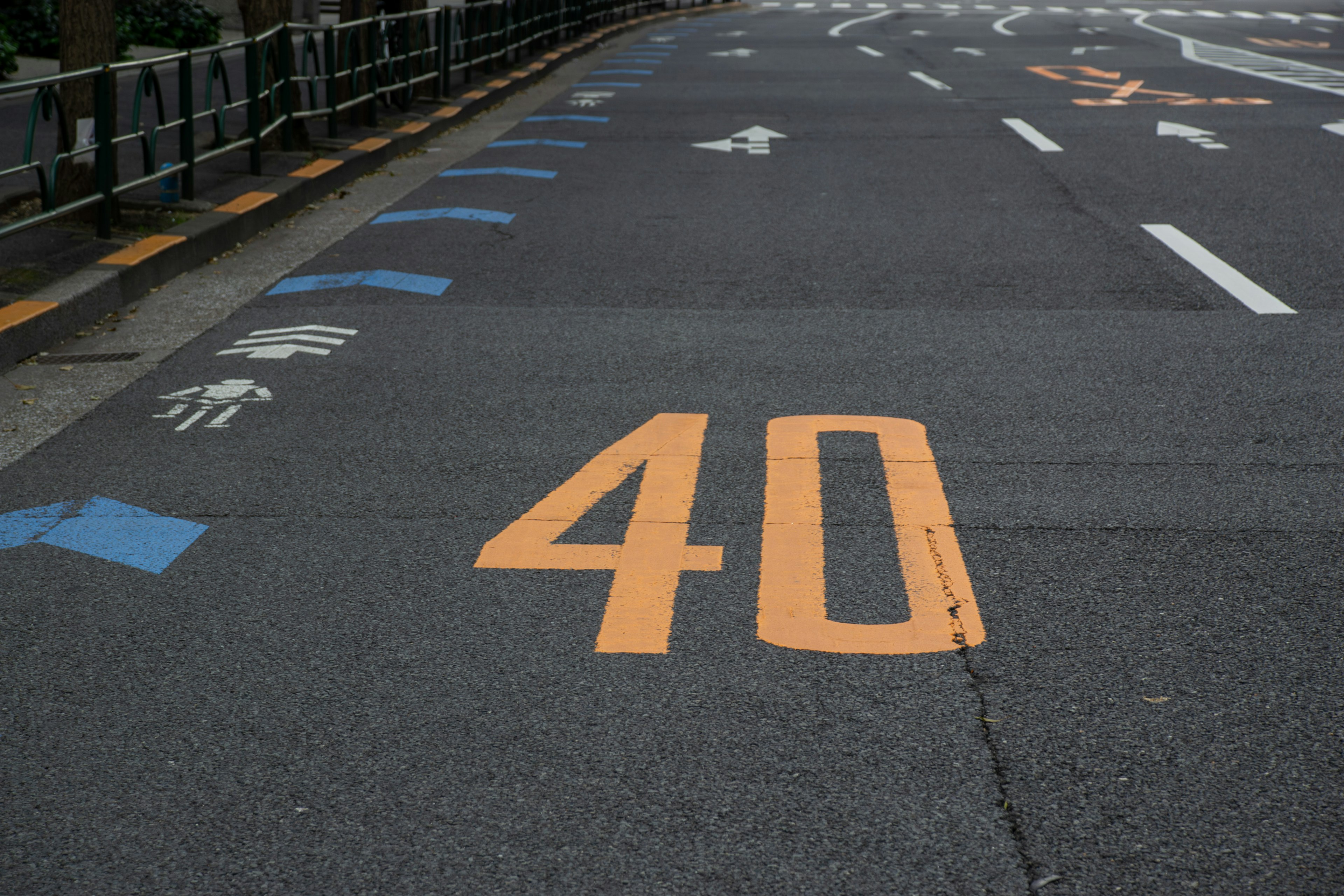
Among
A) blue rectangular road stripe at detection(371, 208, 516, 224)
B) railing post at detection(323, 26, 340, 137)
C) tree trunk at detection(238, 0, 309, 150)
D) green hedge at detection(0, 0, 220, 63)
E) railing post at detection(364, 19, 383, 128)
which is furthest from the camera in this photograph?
green hedge at detection(0, 0, 220, 63)

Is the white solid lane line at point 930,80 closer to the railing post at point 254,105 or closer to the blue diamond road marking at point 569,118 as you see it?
the blue diamond road marking at point 569,118

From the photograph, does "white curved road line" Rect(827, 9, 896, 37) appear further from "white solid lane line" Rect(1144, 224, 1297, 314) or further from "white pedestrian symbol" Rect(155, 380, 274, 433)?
"white pedestrian symbol" Rect(155, 380, 274, 433)

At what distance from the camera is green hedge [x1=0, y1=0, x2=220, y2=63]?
23.3 m

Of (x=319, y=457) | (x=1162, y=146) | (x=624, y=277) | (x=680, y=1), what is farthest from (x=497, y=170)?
(x=680, y=1)

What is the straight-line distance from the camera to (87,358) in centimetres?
656

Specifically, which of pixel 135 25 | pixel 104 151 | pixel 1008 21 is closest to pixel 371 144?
pixel 104 151

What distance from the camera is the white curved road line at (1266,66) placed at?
18703mm

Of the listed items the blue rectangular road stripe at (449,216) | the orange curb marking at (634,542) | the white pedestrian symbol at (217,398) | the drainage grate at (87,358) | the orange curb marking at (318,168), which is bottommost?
the orange curb marking at (634,542)

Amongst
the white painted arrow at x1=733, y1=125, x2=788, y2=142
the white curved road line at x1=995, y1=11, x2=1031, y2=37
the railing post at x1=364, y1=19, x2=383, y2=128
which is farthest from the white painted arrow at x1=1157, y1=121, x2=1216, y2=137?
the white curved road line at x1=995, y1=11, x2=1031, y2=37

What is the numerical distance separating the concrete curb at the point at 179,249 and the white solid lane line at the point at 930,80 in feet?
26.0

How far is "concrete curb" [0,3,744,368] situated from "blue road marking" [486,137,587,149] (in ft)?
2.94

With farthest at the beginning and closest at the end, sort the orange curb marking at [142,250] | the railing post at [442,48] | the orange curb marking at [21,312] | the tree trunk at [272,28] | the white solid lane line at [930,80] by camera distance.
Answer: the white solid lane line at [930,80] → the railing post at [442,48] → the tree trunk at [272,28] → the orange curb marking at [142,250] → the orange curb marking at [21,312]

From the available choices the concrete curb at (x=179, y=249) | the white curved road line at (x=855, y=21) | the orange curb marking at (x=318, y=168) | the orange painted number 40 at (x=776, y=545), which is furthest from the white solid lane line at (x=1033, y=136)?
the white curved road line at (x=855, y=21)

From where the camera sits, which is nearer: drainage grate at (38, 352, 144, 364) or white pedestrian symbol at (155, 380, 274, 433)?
white pedestrian symbol at (155, 380, 274, 433)
